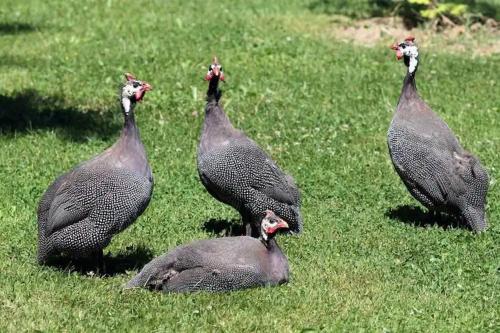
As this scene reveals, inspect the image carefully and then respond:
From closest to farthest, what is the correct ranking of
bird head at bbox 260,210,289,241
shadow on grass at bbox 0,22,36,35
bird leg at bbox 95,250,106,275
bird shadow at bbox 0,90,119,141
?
bird head at bbox 260,210,289,241
bird leg at bbox 95,250,106,275
bird shadow at bbox 0,90,119,141
shadow on grass at bbox 0,22,36,35

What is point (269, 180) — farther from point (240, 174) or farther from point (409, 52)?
point (409, 52)

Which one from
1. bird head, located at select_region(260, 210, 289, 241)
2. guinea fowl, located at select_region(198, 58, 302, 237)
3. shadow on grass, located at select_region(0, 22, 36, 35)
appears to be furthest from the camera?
shadow on grass, located at select_region(0, 22, 36, 35)

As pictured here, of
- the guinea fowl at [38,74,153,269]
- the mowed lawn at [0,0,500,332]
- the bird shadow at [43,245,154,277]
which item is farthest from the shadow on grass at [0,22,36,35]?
the guinea fowl at [38,74,153,269]

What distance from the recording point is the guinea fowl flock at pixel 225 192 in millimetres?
6168

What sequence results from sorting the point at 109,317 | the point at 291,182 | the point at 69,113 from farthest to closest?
1. the point at 69,113
2. the point at 291,182
3. the point at 109,317

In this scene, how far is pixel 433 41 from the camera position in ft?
42.4

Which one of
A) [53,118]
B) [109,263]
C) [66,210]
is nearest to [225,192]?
[109,263]

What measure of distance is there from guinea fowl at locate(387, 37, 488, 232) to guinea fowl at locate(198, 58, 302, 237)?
0.83 m

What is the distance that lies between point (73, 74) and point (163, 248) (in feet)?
15.5

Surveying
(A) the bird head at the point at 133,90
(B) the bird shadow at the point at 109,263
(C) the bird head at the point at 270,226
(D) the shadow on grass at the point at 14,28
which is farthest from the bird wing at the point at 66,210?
(D) the shadow on grass at the point at 14,28

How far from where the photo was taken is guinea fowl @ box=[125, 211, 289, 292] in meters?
6.11

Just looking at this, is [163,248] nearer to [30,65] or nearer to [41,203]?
[41,203]

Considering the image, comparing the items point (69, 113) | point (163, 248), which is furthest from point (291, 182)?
point (69, 113)

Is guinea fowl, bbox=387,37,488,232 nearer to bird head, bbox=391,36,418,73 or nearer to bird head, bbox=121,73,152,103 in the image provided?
bird head, bbox=391,36,418,73
